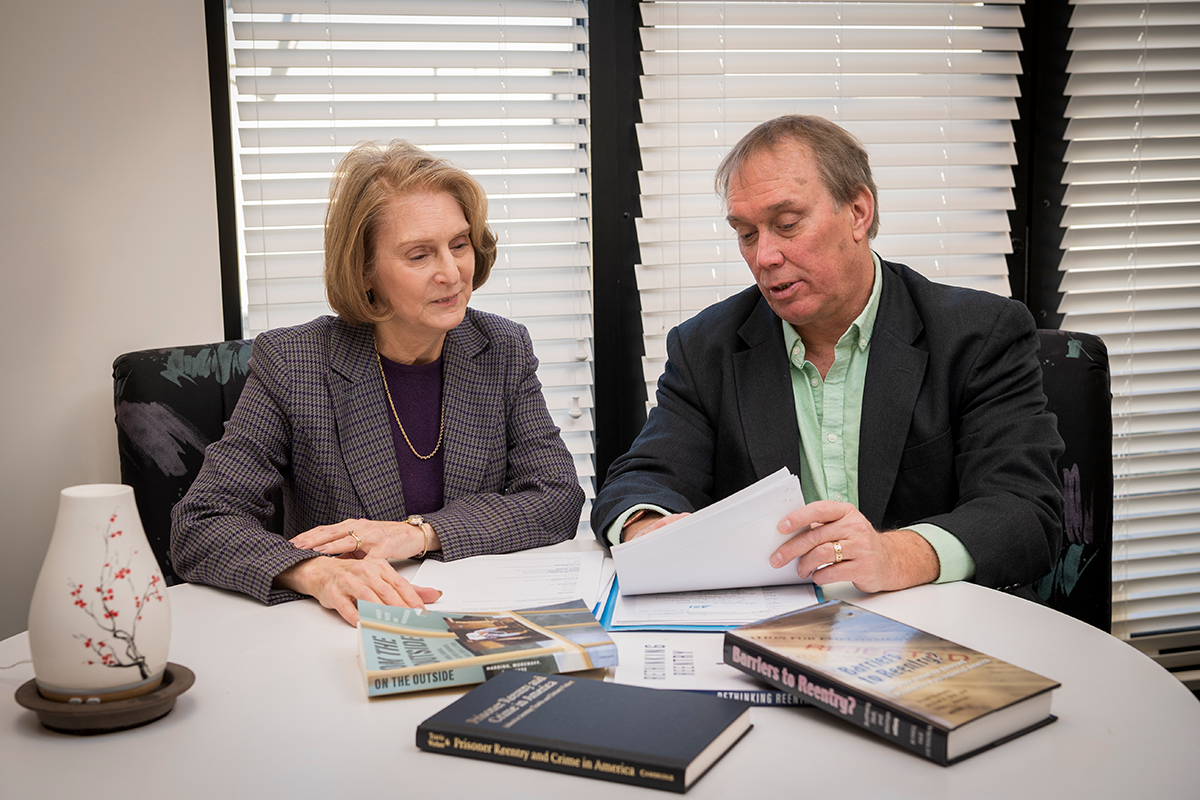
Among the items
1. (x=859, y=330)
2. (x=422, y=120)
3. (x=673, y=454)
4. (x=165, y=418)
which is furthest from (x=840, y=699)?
(x=422, y=120)

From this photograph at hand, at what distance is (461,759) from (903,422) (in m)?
1.12

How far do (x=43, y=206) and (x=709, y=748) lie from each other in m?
2.13

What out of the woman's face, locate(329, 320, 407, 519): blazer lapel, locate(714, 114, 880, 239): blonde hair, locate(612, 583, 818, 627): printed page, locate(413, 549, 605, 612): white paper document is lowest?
locate(413, 549, 605, 612): white paper document

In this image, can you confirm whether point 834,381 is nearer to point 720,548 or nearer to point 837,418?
point 837,418

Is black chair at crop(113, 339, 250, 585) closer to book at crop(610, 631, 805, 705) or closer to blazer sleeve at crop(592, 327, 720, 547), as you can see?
blazer sleeve at crop(592, 327, 720, 547)

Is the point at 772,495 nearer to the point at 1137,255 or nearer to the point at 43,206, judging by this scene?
the point at 43,206

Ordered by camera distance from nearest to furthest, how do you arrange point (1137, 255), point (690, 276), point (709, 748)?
point (709, 748) < point (690, 276) < point (1137, 255)

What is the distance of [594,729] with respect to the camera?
79cm

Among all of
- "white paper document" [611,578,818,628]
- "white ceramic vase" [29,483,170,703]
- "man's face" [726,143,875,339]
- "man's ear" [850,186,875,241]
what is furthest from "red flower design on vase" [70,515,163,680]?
"man's ear" [850,186,875,241]

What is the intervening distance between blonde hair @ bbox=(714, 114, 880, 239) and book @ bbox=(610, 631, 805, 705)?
3.28 feet

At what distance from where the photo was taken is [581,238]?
2453mm

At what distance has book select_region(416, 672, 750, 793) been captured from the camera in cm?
75

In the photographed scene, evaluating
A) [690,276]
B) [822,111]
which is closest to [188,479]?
[690,276]

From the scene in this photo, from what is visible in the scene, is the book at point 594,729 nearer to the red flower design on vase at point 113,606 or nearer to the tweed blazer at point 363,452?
the red flower design on vase at point 113,606
